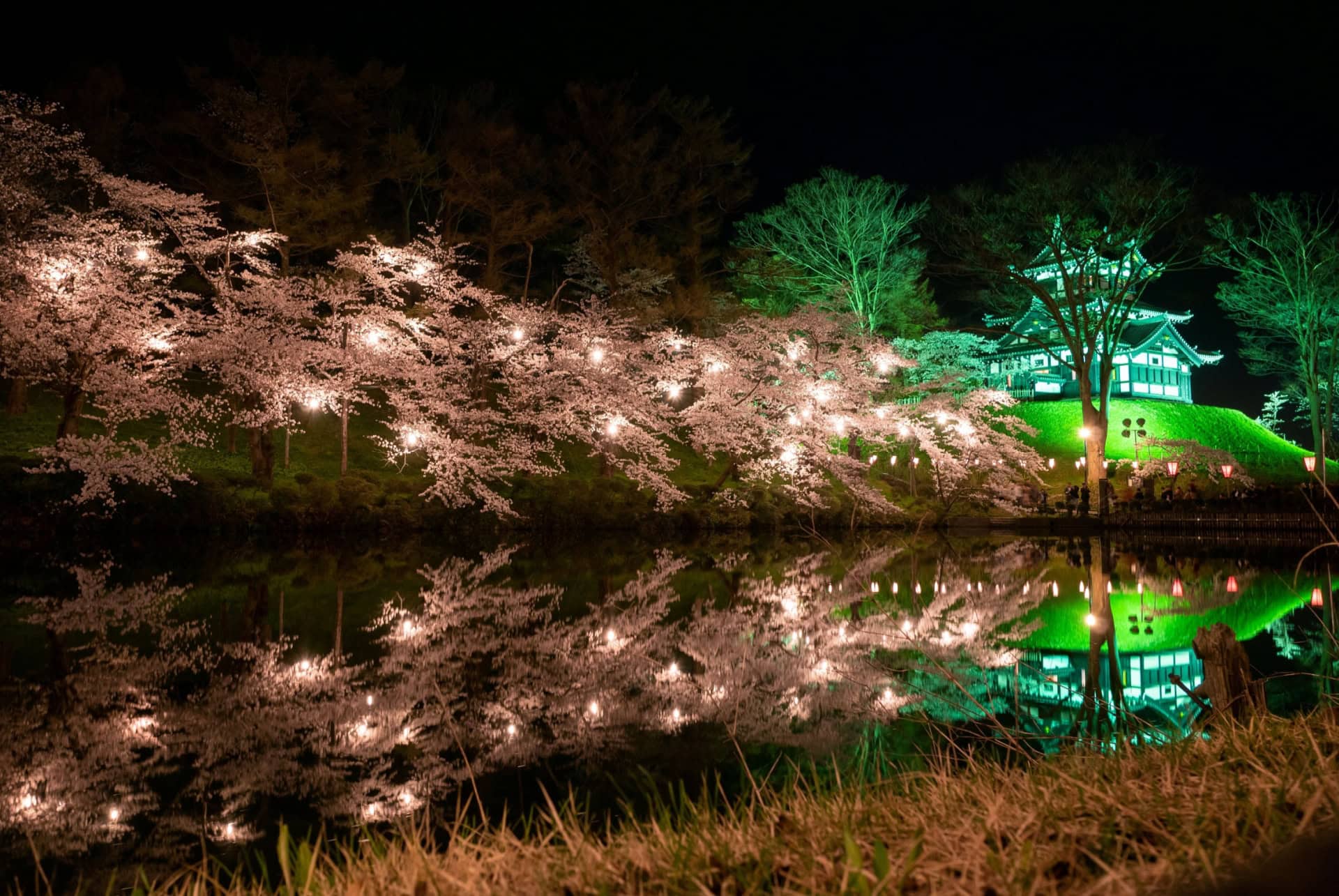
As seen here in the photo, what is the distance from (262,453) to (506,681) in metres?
16.2

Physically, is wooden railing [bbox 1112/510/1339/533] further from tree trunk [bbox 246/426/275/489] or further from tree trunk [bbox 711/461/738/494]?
tree trunk [bbox 246/426/275/489]

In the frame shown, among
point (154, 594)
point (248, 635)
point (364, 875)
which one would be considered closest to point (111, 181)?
point (154, 594)

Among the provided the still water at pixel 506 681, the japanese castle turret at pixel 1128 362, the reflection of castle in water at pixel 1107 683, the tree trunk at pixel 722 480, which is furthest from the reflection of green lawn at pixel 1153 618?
the japanese castle turret at pixel 1128 362

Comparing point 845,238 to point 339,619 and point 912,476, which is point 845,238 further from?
point 339,619

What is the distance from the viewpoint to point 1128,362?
175 feet

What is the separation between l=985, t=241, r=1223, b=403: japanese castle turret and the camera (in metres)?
52.7

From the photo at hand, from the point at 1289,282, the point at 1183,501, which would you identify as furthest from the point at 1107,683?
the point at 1289,282

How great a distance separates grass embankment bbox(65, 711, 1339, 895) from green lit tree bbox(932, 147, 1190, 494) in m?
27.2

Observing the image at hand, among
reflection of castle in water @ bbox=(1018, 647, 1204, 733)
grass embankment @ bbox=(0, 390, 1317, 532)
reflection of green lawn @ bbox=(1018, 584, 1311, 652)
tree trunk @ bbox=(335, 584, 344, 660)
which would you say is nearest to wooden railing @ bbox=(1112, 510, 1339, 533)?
grass embankment @ bbox=(0, 390, 1317, 532)

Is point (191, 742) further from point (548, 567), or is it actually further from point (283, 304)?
point (283, 304)

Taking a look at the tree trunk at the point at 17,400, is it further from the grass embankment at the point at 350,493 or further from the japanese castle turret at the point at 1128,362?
the japanese castle turret at the point at 1128,362

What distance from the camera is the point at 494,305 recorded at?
23688 mm

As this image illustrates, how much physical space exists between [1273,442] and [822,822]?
61842 millimetres

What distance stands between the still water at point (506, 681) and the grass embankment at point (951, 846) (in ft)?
2.10
